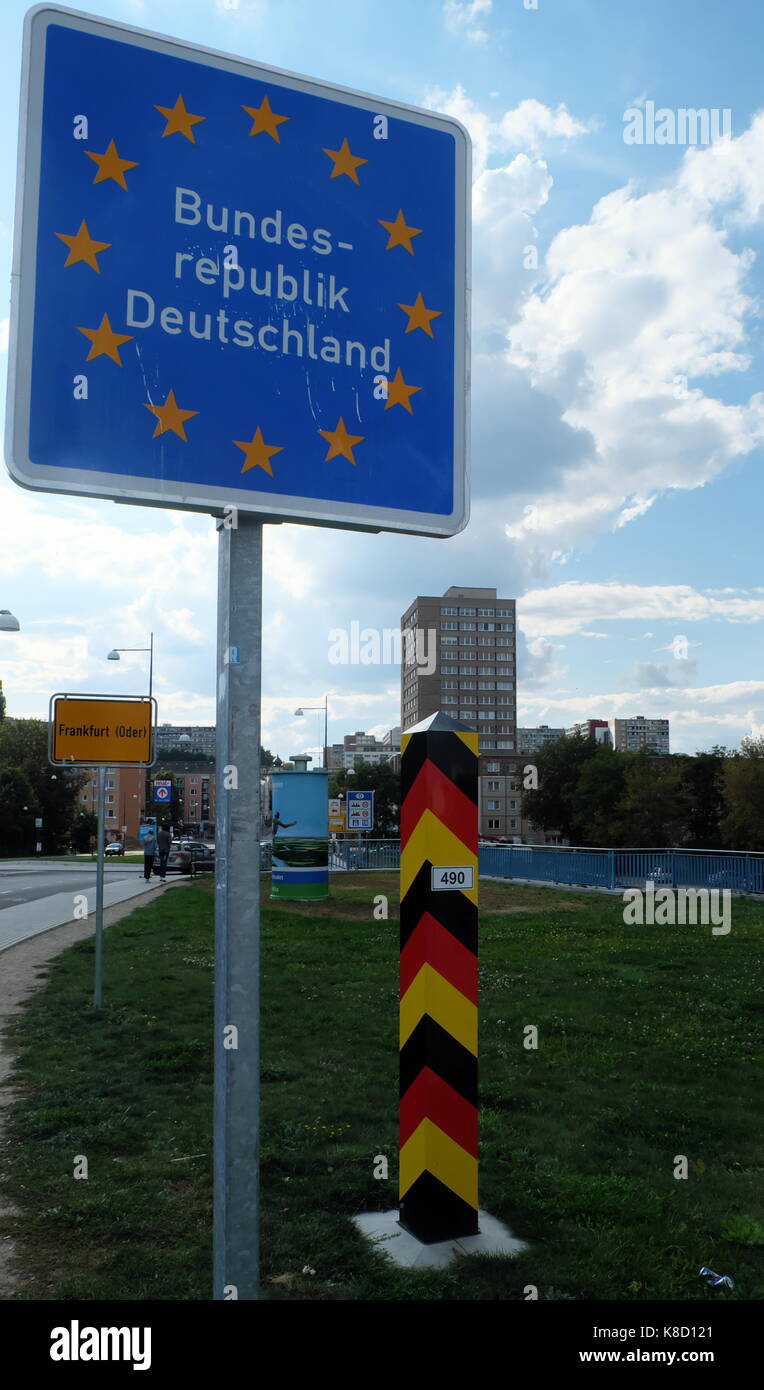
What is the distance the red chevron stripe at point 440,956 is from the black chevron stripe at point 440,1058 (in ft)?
0.56

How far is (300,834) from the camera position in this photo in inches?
886

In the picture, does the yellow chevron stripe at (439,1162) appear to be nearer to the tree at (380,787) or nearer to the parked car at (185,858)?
the parked car at (185,858)

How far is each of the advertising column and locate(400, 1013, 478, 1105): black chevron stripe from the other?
18.5 m

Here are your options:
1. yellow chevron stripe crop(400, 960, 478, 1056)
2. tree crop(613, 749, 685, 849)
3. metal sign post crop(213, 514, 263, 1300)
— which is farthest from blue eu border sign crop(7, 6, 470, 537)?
tree crop(613, 749, 685, 849)

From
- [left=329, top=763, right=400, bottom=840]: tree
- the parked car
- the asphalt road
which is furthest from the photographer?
[left=329, top=763, right=400, bottom=840]: tree

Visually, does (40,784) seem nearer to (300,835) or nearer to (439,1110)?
(300,835)

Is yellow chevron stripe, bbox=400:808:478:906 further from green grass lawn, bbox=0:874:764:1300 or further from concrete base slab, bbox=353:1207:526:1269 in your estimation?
green grass lawn, bbox=0:874:764:1300

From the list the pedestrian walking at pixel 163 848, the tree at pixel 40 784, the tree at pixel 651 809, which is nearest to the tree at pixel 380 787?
the tree at pixel 40 784

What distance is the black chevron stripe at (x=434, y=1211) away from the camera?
3.75 m

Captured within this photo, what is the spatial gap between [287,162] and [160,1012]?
309 inches

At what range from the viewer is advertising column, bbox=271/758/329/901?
22.3 m
